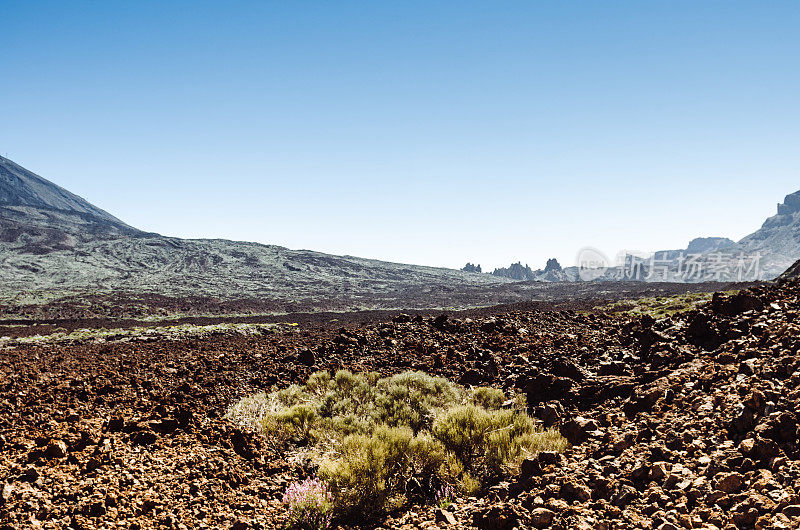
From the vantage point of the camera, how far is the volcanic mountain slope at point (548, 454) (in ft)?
11.9

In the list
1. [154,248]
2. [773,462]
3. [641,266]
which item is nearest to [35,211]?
[154,248]

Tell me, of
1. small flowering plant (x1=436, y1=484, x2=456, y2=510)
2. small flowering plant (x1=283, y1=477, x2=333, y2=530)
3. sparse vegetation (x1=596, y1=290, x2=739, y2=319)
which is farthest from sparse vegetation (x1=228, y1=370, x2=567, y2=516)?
sparse vegetation (x1=596, y1=290, x2=739, y2=319)

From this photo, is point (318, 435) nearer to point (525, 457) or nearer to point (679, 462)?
point (525, 457)

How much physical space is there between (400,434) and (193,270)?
104 metres

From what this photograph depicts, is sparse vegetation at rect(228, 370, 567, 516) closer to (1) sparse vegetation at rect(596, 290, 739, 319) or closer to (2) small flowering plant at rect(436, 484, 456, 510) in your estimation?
(2) small flowering plant at rect(436, 484, 456, 510)

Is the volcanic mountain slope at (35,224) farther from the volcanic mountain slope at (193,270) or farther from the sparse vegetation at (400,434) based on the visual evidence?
the sparse vegetation at (400,434)

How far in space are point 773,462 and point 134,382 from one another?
10.2 m

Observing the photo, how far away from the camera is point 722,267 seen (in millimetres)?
168875

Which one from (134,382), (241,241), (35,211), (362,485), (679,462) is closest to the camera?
(679,462)

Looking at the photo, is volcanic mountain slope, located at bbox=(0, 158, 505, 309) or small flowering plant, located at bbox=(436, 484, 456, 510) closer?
small flowering plant, located at bbox=(436, 484, 456, 510)

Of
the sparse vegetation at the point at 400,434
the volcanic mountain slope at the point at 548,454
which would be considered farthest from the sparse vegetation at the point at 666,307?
the sparse vegetation at the point at 400,434

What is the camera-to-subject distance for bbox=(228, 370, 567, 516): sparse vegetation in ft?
15.9

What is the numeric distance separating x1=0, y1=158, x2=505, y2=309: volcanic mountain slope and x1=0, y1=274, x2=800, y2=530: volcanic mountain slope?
180ft

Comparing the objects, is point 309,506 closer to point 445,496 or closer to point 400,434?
point 445,496
